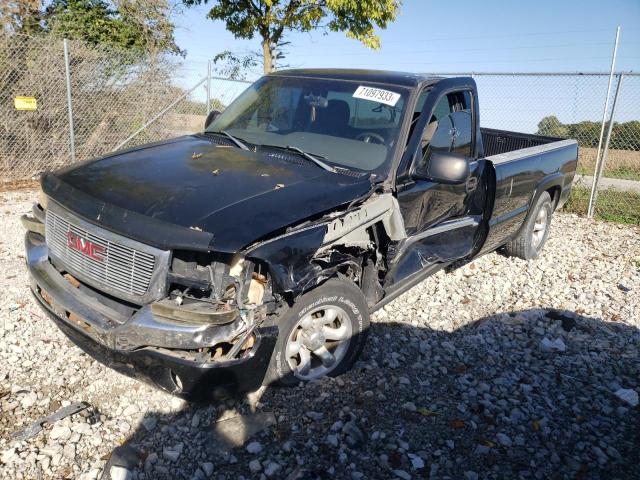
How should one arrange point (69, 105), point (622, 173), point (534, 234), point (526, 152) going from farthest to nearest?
point (622, 173) → point (69, 105) → point (534, 234) → point (526, 152)

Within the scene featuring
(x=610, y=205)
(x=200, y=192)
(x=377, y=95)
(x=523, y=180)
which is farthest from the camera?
(x=610, y=205)

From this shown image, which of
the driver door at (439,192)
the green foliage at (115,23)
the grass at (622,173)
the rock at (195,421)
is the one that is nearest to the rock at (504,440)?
the driver door at (439,192)

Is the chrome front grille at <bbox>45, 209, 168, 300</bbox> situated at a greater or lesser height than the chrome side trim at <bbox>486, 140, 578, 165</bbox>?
lesser

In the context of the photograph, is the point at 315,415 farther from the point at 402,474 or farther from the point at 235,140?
the point at 235,140

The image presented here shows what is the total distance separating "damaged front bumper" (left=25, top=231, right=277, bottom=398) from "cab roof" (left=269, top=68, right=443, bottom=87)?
87.3 inches

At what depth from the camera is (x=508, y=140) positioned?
6.57 meters

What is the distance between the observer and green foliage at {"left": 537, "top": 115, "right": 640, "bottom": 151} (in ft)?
28.1

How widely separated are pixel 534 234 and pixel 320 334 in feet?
13.4

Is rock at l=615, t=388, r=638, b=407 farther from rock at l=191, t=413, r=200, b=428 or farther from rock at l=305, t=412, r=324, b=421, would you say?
rock at l=191, t=413, r=200, b=428

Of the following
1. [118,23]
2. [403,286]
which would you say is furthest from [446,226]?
[118,23]

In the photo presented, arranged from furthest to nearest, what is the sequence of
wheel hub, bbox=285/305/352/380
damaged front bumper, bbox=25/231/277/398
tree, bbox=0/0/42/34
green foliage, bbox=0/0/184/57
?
green foliage, bbox=0/0/184/57 → tree, bbox=0/0/42/34 → wheel hub, bbox=285/305/352/380 → damaged front bumper, bbox=25/231/277/398

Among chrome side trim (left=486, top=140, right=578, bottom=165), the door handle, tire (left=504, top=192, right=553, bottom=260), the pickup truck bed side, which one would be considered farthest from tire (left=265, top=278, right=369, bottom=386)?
tire (left=504, top=192, right=553, bottom=260)

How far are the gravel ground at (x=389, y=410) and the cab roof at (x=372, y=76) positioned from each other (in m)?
1.93

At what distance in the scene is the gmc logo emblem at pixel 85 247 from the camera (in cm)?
258
